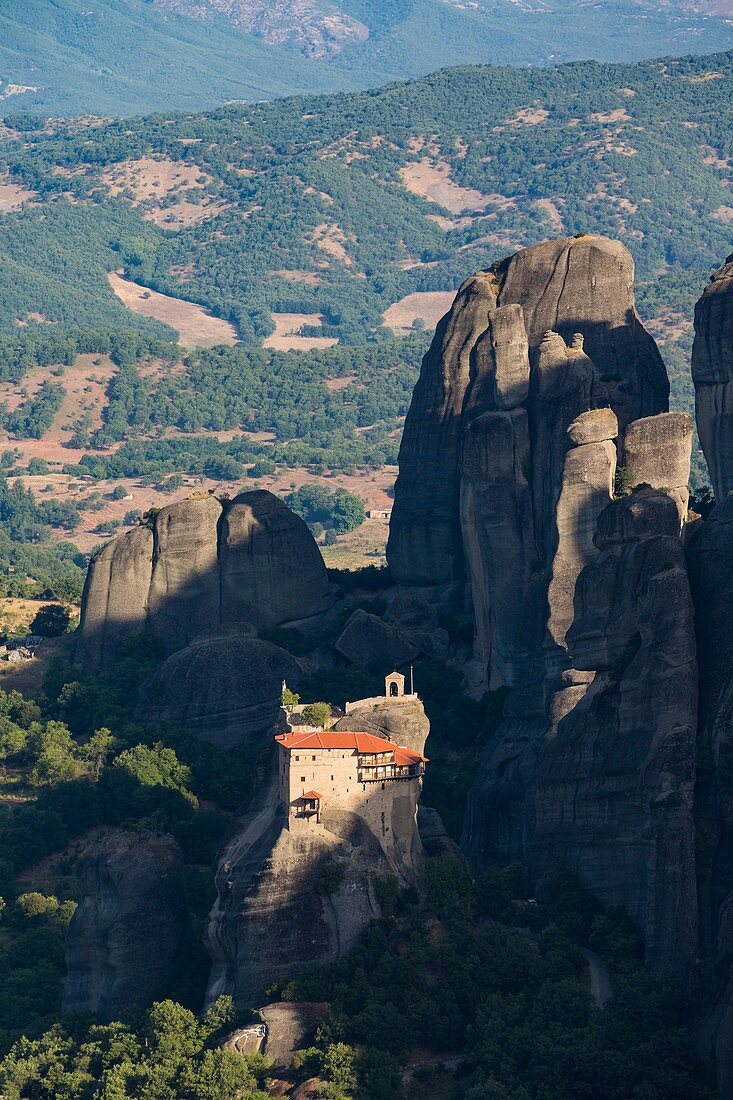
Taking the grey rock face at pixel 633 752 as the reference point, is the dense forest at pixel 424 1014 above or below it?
below

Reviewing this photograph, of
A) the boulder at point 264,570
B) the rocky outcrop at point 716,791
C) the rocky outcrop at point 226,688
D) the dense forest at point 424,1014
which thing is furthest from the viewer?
the boulder at point 264,570

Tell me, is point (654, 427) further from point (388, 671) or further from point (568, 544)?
point (388, 671)

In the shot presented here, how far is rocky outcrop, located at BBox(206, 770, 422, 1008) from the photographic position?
8131 cm

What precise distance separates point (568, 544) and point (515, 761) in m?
7.92

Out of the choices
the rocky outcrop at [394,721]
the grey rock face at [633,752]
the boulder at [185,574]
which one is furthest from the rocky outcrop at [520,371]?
the rocky outcrop at [394,721]

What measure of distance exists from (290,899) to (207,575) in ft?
120

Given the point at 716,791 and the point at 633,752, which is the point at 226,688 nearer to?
the point at 633,752

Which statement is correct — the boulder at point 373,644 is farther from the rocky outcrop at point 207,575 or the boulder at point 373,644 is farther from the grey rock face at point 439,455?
the rocky outcrop at point 207,575

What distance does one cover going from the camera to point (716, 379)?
324 ft

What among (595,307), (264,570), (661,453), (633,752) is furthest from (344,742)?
(264,570)

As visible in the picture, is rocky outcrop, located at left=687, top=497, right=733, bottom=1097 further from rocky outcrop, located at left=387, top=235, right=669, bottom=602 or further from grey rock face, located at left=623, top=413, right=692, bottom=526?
rocky outcrop, located at left=387, top=235, right=669, bottom=602

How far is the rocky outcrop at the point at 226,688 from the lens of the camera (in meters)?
108

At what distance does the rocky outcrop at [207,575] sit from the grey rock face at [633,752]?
94.7ft

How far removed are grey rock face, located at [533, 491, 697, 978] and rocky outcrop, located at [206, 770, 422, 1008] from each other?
596 cm
